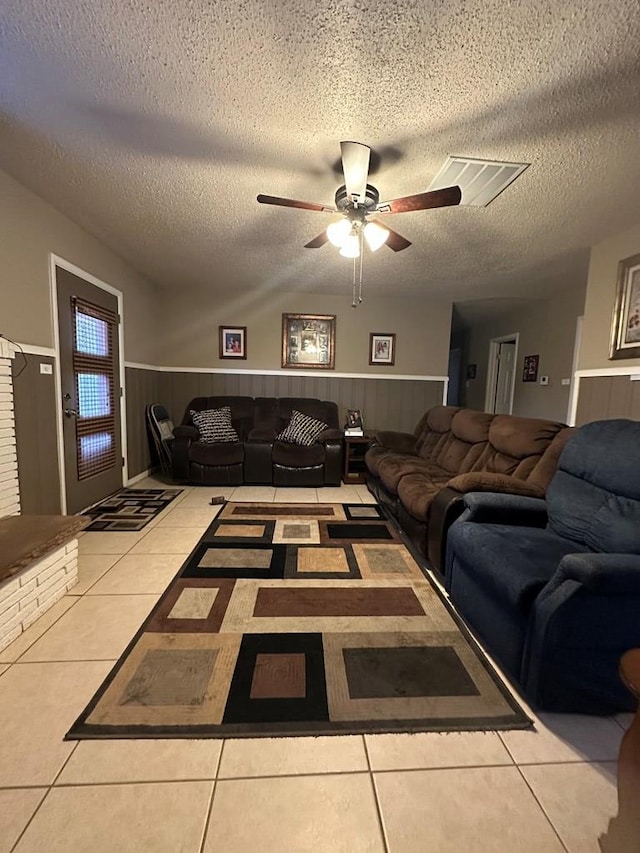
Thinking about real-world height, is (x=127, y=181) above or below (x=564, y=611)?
above

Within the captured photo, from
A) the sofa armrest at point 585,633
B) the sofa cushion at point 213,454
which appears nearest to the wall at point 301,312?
the sofa cushion at point 213,454

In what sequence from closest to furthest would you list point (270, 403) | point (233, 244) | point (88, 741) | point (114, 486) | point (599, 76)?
point (88, 741), point (599, 76), point (233, 244), point (114, 486), point (270, 403)

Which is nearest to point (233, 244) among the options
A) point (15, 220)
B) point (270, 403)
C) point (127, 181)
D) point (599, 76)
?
point (127, 181)

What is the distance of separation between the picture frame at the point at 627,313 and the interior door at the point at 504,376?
3466 mm

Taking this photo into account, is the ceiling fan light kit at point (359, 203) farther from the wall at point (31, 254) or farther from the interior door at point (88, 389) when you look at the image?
the interior door at point (88, 389)

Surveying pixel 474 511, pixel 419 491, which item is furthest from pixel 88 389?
pixel 474 511

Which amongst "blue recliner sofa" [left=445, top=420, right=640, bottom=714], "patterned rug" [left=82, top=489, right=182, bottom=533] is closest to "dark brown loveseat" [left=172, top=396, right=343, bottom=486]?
"patterned rug" [left=82, top=489, right=182, bottom=533]

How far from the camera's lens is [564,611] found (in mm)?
1269

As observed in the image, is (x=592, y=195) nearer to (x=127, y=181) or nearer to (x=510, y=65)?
(x=510, y=65)

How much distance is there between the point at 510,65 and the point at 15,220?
9.41 ft

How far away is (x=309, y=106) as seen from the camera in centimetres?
172

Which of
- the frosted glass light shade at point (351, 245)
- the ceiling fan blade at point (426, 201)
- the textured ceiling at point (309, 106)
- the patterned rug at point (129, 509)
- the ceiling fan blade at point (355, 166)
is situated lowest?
the patterned rug at point (129, 509)

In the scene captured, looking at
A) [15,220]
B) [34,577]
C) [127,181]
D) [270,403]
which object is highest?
[127,181]

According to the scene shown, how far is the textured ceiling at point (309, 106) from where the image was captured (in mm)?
1326
